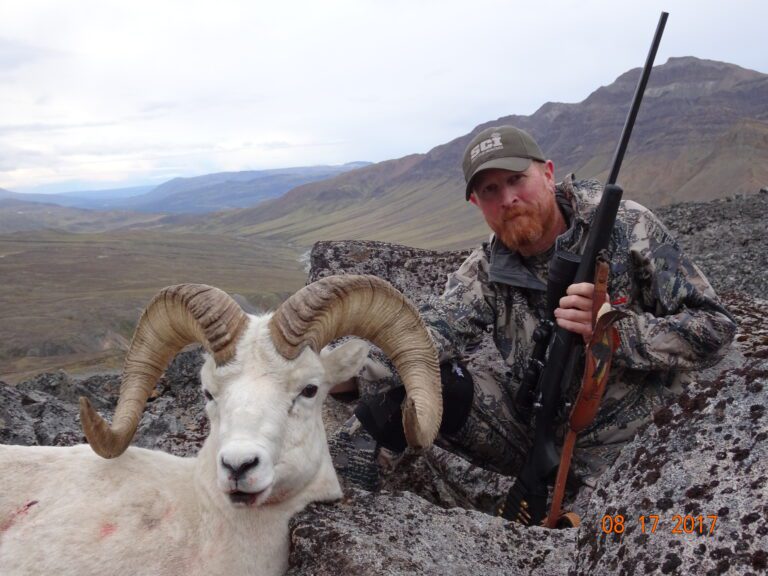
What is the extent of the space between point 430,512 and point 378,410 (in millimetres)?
950

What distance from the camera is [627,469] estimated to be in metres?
3.32

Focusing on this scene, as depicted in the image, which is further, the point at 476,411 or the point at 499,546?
the point at 476,411

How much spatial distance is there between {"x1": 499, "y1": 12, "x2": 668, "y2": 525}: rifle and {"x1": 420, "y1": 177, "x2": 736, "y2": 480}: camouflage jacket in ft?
1.08

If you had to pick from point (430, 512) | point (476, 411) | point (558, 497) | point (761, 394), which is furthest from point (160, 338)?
point (761, 394)

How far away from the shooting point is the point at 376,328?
479cm

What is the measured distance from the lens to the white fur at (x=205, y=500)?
3.99 m

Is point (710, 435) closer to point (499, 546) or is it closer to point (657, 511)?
point (657, 511)

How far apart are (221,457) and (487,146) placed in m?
3.28

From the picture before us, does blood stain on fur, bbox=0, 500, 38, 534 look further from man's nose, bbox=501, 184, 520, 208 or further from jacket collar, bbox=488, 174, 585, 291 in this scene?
man's nose, bbox=501, 184, 520, 208

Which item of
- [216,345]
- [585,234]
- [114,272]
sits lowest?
[114,272]

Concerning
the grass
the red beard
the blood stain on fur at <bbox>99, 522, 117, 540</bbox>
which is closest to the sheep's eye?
the blood stain on fur at <bbox>99, 522, 117, 540</bbox>

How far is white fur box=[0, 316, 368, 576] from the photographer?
3986mm
